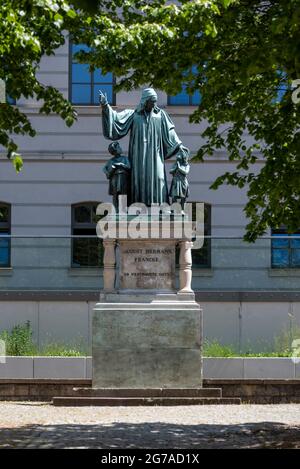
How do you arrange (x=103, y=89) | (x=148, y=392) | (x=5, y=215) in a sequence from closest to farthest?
(x=148, y=392)
(x=5, y=215)
(x=103, y=89)

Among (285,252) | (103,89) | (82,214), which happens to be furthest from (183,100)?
(285,252)

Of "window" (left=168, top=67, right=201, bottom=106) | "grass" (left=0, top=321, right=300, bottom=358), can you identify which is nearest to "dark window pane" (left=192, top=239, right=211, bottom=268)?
"grass" (left=0, top=321, right=300, bottom=358)

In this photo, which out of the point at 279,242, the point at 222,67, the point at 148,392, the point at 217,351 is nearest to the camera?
the point at 222,67

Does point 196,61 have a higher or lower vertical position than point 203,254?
higher

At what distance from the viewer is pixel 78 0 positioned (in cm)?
454

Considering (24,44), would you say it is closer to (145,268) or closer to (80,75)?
(145,268)

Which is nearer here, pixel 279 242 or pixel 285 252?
pixel 285 252

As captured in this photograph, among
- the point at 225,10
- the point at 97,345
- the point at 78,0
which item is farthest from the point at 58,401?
the point at 78,0

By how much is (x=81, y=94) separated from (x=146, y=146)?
30.5 ft

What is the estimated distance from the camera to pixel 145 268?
15.5 m

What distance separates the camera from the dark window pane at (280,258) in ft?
64.2

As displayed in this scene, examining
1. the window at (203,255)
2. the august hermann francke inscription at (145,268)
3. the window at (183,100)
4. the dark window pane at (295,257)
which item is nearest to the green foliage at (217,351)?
the window at (203,255)

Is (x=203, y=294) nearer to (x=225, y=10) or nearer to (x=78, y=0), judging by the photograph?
(x=225, y=10)

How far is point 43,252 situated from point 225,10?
7945mm
